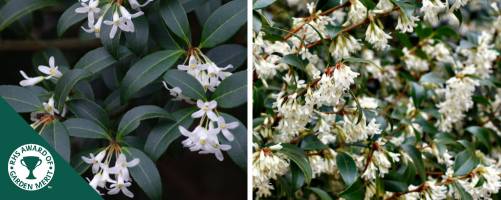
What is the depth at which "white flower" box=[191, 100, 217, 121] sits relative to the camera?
3.25 feet

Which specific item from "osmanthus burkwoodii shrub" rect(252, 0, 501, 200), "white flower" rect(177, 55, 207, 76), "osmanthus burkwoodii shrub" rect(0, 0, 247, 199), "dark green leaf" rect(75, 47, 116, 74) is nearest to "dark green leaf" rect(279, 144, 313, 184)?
"osmanthus burkwoodii shrub" rect(252, 0, 501, 200)

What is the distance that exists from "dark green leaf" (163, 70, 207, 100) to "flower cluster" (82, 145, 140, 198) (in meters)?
0.13

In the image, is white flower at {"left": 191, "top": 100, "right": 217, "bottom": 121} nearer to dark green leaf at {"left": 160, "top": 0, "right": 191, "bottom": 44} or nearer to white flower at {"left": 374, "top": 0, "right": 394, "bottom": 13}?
dark green leaf at {"left": 160, "top": 0, "right": 191, "bottom": 44}

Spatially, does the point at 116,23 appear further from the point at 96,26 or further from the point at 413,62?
the point at 413,62

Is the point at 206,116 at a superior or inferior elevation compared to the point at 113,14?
inferior

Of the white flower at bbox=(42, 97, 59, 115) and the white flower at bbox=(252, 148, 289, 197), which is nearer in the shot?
the white flower at bbox=(42, 97, 59, 115)

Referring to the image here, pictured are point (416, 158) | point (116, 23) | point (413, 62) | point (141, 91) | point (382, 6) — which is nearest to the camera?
point (116, 23)

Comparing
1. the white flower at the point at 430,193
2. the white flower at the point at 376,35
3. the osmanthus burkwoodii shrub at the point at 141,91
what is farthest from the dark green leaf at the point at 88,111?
the white flower at the point at 430,193

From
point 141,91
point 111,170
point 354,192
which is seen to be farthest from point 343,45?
point 111,170

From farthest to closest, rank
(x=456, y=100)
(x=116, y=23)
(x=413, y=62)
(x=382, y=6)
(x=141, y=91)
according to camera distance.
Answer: (x=413, y=62) < (x=456, y=100) < (x=382, y=6) < (x=141, y=91) < (x=116, y=23)

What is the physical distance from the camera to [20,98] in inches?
40.3

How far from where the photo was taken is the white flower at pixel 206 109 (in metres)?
0.99

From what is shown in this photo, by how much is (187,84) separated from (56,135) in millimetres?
213

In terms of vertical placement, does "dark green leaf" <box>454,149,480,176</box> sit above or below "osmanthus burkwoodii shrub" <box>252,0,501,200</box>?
below
